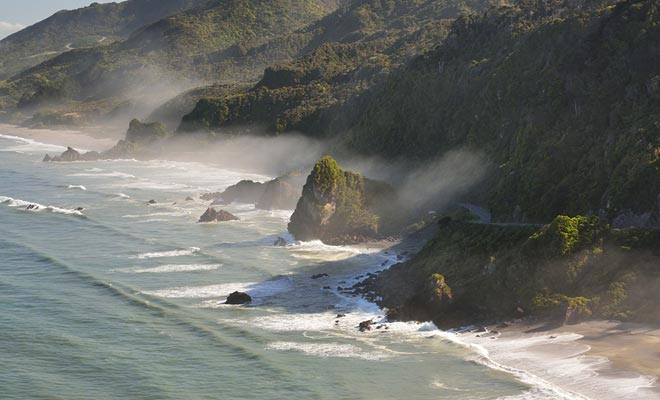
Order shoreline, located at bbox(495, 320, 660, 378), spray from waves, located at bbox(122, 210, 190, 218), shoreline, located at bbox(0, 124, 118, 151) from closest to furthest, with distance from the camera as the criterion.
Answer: shoreline, located at bbox(495, 320, 660, 378) → spray from waves, located at bbox(122, 210, 190, 218) → shoreline, located at bbox(0, 124, 118, 151)

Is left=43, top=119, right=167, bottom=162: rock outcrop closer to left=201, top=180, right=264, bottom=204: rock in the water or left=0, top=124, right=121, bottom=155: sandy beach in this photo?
left=0, top=124, right=121, bottom=155: sandy beach

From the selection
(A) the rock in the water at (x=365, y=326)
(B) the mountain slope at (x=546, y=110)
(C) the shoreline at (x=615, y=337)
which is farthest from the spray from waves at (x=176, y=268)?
(C) the shoreline at (x=615, y=337)

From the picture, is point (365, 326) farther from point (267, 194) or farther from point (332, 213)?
point (267, 194)

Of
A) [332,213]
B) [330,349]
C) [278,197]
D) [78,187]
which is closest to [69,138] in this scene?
[78,187]

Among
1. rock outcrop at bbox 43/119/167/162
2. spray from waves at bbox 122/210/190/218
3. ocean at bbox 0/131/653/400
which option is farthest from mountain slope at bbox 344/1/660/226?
rock outcrop at bbox 43/119/167/162

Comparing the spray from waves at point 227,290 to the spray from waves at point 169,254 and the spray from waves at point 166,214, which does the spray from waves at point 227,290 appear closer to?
the spray from waves at point 169,254

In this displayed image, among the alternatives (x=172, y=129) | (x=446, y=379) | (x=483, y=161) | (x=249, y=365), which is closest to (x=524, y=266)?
(x=446, y=379)

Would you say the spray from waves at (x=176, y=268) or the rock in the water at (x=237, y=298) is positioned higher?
the spray from waves at (x=176, y=268)
